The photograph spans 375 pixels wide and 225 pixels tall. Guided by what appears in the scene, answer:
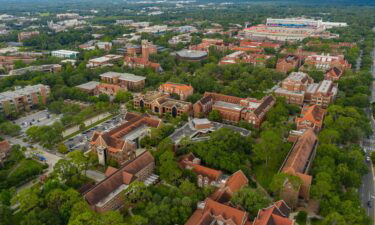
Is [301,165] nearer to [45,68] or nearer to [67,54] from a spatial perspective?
[45,68]

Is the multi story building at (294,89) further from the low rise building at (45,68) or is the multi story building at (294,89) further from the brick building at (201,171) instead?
the low rise building at (45,68)

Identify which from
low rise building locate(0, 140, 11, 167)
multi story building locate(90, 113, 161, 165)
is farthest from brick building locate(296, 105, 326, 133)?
low rise building locate(0, 140, 11, 167)

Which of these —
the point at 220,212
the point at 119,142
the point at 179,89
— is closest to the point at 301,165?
the point at 220,212

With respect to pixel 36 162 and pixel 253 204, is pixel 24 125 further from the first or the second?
pixel 253 204

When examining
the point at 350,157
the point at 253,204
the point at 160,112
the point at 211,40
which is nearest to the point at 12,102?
the point at 160,112

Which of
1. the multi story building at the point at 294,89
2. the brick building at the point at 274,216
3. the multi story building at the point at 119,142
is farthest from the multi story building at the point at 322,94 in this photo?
the brick building at the point at 274,216

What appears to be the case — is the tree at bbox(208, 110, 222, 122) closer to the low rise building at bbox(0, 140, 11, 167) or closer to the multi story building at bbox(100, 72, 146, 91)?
the multi story building at bbox(100, 72, 146, 91)
